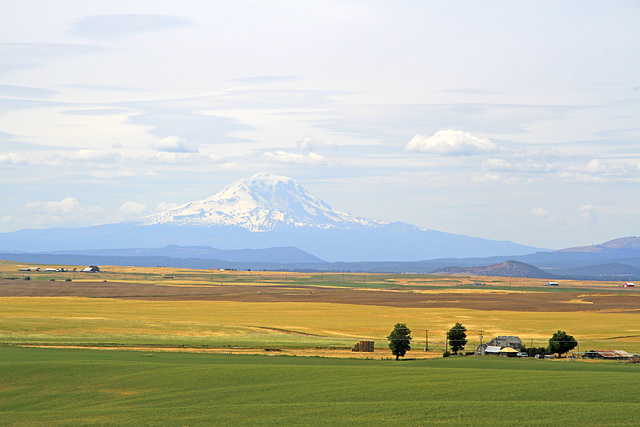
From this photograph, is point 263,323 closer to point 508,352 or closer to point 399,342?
point 399,342

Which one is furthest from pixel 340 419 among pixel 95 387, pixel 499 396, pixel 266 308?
pixel 266 308

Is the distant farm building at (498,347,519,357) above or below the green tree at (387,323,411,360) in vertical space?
below

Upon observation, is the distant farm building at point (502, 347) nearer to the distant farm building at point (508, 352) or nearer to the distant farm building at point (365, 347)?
the distant farm building at point (508, 352)

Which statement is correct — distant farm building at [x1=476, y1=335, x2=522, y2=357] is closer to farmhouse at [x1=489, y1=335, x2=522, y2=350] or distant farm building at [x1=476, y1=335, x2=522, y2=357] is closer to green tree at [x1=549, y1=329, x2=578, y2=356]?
farmhouse at [x1=489, y1=335, x2=522, y2=350]

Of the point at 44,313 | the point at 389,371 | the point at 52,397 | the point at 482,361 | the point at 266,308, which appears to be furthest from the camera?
the point at 266,308

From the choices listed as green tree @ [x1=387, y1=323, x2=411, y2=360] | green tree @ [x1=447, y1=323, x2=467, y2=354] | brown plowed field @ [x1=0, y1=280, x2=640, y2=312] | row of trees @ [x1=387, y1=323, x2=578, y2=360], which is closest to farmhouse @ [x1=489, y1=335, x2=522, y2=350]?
row of trees @ [x1=387, y1=323, x2=578, y2=360]

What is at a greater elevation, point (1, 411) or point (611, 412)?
point (611, 412)

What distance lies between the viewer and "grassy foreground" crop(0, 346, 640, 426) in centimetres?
3681

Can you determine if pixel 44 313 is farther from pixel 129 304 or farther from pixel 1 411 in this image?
pixel 1 411

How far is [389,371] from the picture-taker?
50.7 m

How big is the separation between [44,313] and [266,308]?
40.0 metres

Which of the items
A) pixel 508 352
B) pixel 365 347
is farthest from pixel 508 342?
pixel 365 347

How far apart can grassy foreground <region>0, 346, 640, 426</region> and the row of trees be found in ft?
44.8

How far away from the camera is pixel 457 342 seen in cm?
7725
